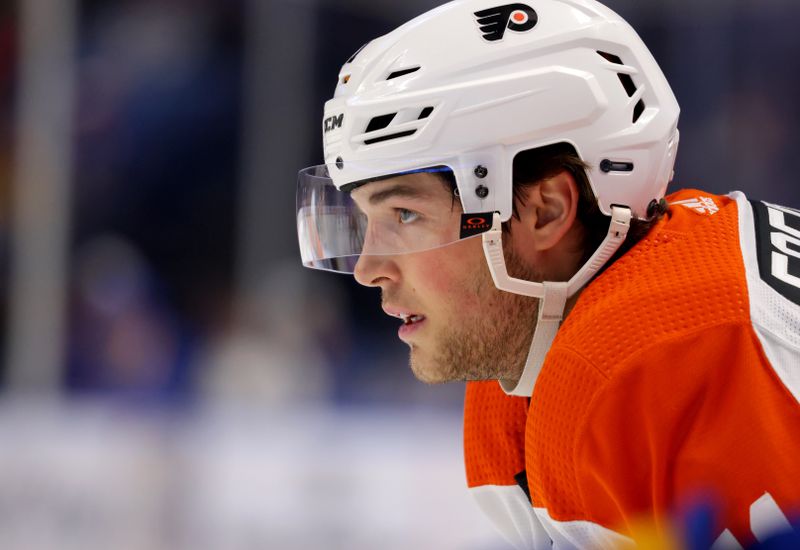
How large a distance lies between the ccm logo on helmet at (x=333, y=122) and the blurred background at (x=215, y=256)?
2259mm

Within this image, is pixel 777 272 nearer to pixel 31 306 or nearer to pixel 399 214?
pixel 399 214

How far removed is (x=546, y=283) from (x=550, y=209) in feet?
0.45

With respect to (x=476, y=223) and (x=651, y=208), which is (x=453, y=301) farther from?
(x=651, y=208)

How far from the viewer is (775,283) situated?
4.80 ft

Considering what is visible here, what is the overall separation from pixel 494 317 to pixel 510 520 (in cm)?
46

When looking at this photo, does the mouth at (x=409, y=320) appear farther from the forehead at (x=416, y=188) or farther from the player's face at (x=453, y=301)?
the forehead at (x=416, y=188)

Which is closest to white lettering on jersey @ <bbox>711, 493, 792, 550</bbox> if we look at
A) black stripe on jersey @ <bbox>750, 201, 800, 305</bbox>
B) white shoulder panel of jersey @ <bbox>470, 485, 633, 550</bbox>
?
black stripe on jersey @ <bbox>750, 201, 800, 305</bbox>

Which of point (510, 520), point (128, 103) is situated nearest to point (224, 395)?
point (128, 103)

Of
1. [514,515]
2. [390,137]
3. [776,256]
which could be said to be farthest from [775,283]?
[514,515]

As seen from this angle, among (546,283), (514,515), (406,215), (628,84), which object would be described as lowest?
(514,515)

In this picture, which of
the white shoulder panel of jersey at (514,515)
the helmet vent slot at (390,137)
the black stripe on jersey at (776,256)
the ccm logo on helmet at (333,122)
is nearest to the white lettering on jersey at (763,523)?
the black stripe on jersey at (776,256)

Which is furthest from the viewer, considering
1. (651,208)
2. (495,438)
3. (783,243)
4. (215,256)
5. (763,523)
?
(215,256)

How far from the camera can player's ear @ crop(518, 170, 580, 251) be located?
1.83m

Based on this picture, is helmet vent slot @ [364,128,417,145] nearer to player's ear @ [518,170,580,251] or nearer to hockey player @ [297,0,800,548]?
hockey player @ [297,0,800,548]
